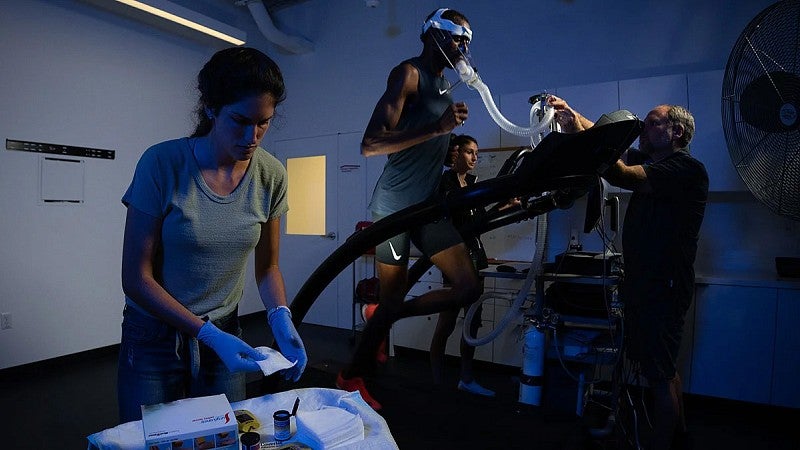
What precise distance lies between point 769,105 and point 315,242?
377cm

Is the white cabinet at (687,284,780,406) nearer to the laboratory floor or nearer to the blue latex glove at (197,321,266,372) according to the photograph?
the laboratory floor

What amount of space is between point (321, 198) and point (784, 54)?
12.6 ft

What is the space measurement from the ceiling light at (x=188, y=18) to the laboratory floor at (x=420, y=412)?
256 centimetres

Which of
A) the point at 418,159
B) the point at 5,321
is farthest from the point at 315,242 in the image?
the point at 418,159

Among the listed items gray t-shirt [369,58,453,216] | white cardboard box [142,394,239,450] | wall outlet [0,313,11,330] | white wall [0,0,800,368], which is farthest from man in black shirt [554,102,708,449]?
wall outlet [0,313,11,330]

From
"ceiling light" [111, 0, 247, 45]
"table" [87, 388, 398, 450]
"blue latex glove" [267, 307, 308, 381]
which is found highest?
"ceiling light" [111, 0, 247, 45]

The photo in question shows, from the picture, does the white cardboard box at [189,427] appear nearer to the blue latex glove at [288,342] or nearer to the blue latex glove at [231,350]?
the blue latex glove at [231,350]

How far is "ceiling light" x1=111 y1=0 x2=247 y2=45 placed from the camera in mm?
3299

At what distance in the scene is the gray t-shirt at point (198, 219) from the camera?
102cm

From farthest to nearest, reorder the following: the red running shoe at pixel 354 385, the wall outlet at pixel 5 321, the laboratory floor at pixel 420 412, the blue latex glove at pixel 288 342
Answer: the wall outlet at pixel 5 321 < the red running shoe at pixel 354 385 < the laboratory floor at pixel 420 412 < the blue latex glove at pixel 288 342

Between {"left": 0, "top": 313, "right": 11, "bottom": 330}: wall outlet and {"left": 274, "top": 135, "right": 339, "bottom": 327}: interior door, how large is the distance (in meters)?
2.17

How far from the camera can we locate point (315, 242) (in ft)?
14.9

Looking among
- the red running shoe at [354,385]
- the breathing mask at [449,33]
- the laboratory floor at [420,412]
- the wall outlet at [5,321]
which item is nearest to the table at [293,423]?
the laboratory floor at [420,412]

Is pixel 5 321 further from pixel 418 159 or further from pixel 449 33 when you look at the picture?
pixel 449 33
